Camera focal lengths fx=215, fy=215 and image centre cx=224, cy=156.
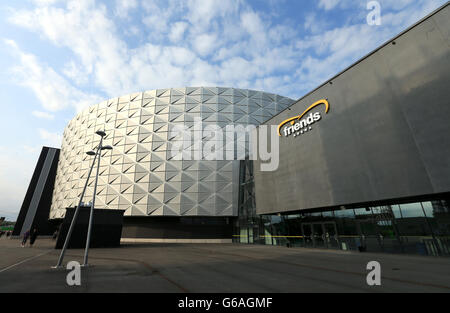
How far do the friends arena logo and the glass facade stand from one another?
26.3 ft

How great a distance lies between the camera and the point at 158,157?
3656 cm

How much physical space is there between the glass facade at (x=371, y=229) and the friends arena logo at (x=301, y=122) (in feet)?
26.3

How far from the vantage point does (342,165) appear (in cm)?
1722

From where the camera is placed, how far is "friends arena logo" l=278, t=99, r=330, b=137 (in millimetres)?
19598

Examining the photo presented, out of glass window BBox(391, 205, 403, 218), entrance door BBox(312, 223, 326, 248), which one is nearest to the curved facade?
entrance door BBox(312, 223, 326, 248)

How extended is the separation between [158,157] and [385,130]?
31267mm

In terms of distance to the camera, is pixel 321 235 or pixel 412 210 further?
pixel 321 235

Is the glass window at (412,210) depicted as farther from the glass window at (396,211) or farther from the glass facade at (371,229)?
the glass window at (396,211)

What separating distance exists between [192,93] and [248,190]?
2094cm

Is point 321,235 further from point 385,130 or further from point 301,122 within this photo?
point 385,130

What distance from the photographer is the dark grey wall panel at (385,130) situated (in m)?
12.4

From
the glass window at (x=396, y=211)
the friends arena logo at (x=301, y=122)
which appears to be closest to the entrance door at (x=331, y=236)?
the glass window at (x=396, y=211)

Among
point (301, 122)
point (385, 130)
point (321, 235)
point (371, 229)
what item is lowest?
point (321, 235)

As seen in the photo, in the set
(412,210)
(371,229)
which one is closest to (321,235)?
(371,229)
